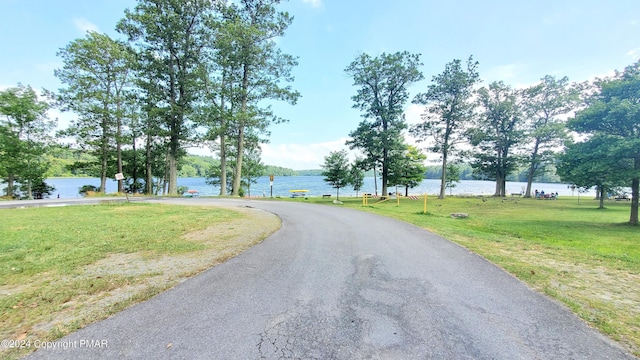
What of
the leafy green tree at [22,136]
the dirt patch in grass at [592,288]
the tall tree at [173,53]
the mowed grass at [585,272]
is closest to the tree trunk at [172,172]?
→ the tall tree at [173,53]

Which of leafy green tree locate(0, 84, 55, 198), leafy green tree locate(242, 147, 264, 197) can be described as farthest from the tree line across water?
leafy green tree locate(242, 147, 264, 197)

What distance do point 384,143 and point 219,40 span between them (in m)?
Answer: 16.7

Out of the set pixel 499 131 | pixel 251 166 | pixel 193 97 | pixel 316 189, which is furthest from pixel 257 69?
pixel 316 189

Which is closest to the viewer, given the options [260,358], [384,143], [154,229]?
[260,358]

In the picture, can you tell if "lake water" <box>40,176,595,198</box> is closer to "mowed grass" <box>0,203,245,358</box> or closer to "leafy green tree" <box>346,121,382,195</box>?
"leafy green tree" <box>346,121,382,195</box>

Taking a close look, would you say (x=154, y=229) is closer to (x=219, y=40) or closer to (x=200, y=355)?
(x=200, y=355)

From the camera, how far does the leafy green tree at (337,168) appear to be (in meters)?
29.3

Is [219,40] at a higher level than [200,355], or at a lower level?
higher

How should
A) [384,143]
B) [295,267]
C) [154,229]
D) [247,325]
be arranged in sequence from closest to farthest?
[247,325] → [295,267] → [154,229] → [384,143]

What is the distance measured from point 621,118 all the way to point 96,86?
36.1 metres

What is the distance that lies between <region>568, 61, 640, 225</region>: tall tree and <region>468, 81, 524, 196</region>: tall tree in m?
19.3

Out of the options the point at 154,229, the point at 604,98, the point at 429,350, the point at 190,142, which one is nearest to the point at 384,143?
the point at 604,98

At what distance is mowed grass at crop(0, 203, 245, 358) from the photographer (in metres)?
2.96

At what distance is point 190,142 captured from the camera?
81.9 feet
